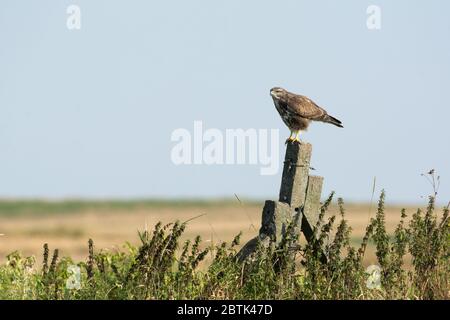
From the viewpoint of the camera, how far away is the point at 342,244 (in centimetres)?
924

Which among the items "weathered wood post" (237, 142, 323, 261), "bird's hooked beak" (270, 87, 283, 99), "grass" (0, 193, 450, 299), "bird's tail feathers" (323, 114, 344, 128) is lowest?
"grass" (0, 193, 450, 299)

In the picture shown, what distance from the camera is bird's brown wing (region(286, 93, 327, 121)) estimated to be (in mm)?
12156

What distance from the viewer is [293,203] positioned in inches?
362

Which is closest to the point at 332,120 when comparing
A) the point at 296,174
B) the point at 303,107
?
the point at 303,107

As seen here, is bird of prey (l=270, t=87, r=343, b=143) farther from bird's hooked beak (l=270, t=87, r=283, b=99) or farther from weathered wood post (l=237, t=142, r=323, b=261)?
weathered wood post (l=237, t=142, r=323, b=261)

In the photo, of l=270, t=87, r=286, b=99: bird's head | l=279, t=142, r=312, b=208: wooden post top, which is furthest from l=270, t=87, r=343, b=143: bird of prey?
l=279, t=142, r=312, b=208: wooden post top

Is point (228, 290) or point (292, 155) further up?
point (292, 155)
